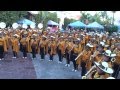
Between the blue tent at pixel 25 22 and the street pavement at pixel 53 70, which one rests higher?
the blue tent at pixel 25 22

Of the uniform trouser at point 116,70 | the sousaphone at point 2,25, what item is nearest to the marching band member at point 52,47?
the sousaphone at point 2,25

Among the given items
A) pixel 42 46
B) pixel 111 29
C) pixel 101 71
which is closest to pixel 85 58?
pixel 111 29

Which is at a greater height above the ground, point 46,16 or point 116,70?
point 46,16

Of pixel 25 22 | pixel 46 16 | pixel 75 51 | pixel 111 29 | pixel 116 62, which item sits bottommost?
pixel 116 62

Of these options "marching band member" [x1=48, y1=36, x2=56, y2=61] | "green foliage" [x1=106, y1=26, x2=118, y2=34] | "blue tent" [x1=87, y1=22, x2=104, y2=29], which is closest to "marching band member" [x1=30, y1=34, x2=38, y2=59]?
"marching band member" [x1=48, y1=36, x2=56, y2=61]

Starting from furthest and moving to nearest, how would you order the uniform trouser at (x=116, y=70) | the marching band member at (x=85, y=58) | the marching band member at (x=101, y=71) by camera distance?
the marching band member at (x=85, y=58) → the uniform trouser at (x=116, y=70) → the marching band member at (x=101, y=71)

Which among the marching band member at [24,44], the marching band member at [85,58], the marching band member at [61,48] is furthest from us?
the marching band member at [61,48]

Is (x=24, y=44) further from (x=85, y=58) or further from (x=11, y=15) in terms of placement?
(x=85, y=58)

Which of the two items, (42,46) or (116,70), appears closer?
(116,70)

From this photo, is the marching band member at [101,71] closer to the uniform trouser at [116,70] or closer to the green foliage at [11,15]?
the uniform trouser at [116,70]

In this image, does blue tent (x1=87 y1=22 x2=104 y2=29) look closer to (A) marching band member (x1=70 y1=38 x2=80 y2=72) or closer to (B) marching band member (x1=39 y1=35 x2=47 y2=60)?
(A) marching band member (x1=70 y1=38 x2=80 y2=72)

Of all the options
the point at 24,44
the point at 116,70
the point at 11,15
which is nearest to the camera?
the point at 116,70

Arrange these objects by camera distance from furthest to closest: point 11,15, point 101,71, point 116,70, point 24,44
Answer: point 24,44, point 11,15, point 116,70, point 101,71

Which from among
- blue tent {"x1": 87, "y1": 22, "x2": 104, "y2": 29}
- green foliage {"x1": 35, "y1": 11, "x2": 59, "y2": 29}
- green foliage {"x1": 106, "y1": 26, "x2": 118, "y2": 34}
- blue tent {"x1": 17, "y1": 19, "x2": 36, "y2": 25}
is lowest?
green foliage {"x1": 106, "y1": 26, "x2": 118, "y2": 34}
